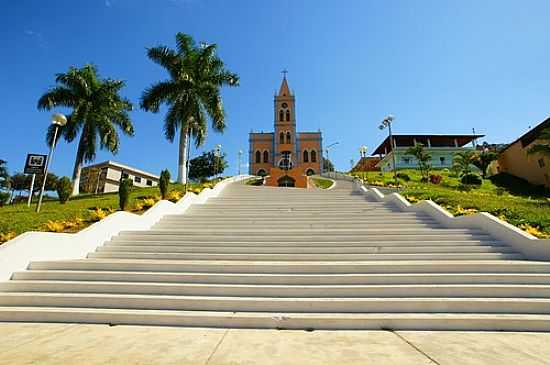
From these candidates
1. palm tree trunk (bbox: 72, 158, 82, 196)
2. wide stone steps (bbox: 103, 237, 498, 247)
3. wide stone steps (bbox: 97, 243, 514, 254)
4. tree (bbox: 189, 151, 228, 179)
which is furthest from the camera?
tree (bbox: 189, 151, 228, 179)

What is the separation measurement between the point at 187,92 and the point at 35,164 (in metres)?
10.6

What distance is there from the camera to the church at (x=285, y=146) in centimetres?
4841

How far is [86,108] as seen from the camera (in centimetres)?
1955

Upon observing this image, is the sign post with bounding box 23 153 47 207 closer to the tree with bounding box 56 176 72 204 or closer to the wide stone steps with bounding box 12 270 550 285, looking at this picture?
the tree with bounding box 56 176 72 204

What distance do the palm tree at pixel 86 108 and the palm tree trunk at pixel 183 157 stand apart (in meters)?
5.34

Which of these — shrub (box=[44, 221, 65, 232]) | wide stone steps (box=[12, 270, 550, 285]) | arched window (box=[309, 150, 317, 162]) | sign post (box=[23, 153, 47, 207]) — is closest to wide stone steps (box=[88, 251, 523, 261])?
wide stone steps (box=[12, 270, 550, 285])

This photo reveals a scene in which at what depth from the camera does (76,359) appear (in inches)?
106

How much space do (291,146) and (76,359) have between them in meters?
47.1

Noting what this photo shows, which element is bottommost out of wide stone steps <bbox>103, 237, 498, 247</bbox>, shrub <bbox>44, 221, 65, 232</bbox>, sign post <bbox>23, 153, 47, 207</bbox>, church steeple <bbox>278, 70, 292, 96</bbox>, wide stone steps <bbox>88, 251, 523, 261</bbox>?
wide stone steps <bbox>88, 251, 523, 261</bbox>

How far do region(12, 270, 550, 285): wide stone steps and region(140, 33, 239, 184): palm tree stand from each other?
1440 cm

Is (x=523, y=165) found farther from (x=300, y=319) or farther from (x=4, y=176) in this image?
(x=4, y=176)

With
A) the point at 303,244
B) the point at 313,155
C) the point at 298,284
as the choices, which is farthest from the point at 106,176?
the point at 298,284

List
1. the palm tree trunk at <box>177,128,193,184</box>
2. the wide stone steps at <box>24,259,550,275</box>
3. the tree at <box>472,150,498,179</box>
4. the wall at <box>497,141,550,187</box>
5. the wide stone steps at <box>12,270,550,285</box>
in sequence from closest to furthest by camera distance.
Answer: the wide stone steps at <box>12,270,550,285</box> < the wide stone steps at <box>24,259,550,275</box> < the palm tree trunk at <box>177,128,193,184</box> < the wall at <box>497,141,550,187</box> < the tree at <box>472,150,498,179</box>

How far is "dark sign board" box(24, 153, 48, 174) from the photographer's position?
11016 millimetres
